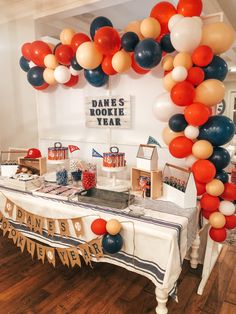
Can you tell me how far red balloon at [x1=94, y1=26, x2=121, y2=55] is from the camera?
165cm

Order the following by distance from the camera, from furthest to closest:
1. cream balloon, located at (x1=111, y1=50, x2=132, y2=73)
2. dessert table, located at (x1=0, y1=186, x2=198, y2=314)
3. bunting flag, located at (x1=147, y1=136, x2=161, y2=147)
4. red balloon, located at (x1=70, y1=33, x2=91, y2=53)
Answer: bunting flag, located at (x1=147, y1=136, x2=161, y2=147)
red balloon, located at (x1=70, y1=33, x2=91, y2=53)
cream balloon, located at (x1=111, y1=50, x2=132, y2=73)
dessert table, located at (x1=0, y1=186, x2=198, y2=314)

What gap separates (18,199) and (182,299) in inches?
53.8

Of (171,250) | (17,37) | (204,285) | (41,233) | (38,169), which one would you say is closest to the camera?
(171,250)

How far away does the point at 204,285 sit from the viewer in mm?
1820

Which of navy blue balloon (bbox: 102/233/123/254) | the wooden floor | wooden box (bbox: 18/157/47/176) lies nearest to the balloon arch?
the wooden floor

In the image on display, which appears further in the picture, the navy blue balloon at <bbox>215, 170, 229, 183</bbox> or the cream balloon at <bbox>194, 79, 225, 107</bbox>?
the navy blue balloon at <bbox>215, 170, 229, 183</bbox>

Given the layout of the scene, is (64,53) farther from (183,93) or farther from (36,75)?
(183,93)

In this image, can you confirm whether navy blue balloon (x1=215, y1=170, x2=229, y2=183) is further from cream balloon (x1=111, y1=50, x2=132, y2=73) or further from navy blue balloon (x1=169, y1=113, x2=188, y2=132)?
cream balloon (x1=111, y1=50, x2=132, y2=73)

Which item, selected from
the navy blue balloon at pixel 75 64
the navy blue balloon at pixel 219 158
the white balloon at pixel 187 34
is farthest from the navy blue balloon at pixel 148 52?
the navy blue balloon at pixel 219 158

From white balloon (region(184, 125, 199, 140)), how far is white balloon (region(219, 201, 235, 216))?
1.54 feet

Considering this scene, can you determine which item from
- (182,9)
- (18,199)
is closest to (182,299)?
(18,199)

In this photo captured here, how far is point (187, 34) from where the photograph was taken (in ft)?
4.62

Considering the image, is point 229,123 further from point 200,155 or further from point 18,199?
point 18,199

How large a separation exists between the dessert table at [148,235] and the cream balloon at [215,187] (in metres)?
0.17
